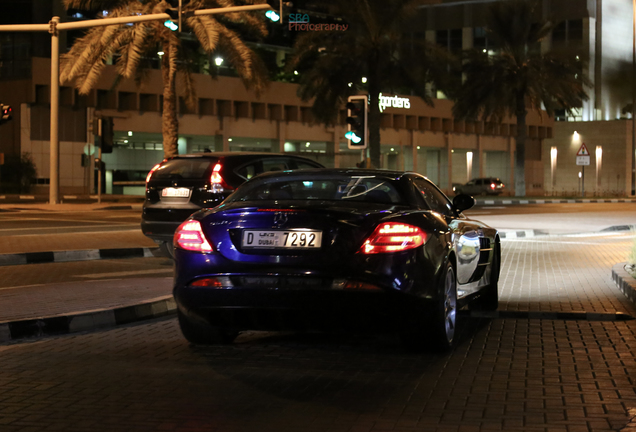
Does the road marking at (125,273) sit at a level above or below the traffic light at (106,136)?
below

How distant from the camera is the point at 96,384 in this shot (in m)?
5.88

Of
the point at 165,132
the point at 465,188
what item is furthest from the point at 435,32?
the point at 165,132

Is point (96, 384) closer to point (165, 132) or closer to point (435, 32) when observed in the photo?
point (165, 132)

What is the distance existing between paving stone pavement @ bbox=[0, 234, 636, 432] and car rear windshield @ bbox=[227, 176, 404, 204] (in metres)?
1.17

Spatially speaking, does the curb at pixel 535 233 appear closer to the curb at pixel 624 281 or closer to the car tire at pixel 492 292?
the curb at pixel 624 281

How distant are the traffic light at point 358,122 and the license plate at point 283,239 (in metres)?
12.3

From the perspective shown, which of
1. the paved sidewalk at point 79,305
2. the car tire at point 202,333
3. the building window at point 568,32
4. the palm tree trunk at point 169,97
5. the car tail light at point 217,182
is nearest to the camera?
the car tire at point 202,333

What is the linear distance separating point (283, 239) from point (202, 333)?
4.10 ft

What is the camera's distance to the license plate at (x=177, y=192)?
44.1 feet

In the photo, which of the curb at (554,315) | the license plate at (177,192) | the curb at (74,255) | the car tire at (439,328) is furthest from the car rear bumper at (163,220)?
the car tire at (439,328)

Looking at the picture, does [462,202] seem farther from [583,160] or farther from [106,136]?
[583,160]

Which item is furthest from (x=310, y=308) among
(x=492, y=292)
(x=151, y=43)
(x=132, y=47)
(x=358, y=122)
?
(x=151, y=43)

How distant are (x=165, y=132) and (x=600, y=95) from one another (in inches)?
1223

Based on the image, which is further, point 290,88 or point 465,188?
point 465,188
